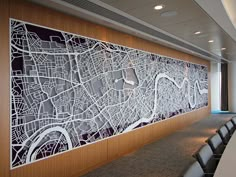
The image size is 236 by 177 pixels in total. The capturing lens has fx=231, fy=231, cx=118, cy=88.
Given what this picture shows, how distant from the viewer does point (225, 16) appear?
14.8 ft

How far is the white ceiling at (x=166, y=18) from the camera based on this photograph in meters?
3.63

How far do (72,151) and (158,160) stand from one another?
1.94 m

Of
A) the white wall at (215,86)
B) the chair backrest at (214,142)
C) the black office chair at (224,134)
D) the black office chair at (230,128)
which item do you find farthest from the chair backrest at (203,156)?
the white wall at (215,86)

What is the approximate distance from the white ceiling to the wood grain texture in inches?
24.2

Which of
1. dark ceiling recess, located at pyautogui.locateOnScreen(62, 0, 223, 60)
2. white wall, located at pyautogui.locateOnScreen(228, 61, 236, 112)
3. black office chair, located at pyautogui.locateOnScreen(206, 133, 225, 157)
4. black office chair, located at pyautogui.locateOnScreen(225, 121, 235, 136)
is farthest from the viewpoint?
white wall, located at pyautogui.locateOnScreen(228, 61, 236, 112)

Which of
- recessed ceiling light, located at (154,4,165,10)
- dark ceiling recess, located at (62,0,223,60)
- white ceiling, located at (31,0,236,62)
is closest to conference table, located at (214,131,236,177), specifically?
white ceiling, located at (31,0,236,62)

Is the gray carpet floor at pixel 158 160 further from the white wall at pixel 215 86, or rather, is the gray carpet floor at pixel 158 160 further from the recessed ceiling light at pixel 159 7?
the white wall at pixel 215 86

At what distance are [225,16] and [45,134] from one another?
397cm

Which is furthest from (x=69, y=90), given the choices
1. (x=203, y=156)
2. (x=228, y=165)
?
(x=228, y=165)

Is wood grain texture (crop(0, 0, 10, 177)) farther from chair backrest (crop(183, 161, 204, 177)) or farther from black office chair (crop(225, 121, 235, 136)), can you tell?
black office chair (crop(225, 121, 235, 136))

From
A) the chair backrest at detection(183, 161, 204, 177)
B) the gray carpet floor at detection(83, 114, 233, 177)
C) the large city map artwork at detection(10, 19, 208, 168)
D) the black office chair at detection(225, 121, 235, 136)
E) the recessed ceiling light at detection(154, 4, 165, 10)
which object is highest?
the recessed ceiling light at detection(154, 4, 165, 10)

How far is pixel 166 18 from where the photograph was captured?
451cm

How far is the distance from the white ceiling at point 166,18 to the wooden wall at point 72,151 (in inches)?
6.8

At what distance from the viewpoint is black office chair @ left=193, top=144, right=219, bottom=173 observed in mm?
2564
